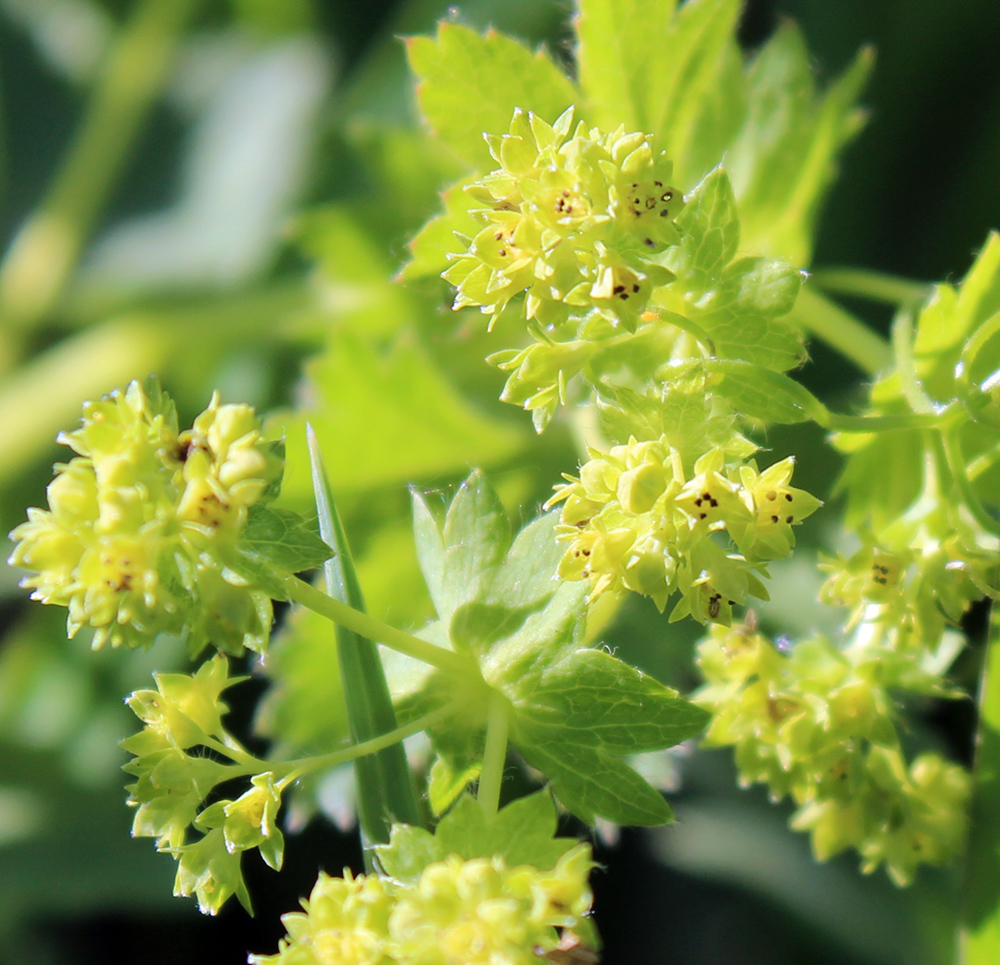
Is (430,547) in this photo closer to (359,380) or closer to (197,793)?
(197,793)

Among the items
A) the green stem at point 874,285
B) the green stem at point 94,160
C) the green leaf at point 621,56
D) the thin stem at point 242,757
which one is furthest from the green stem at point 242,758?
the green stem at point 94,160

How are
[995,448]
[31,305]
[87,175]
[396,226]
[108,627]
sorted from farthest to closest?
[87,175] < [31,305] < [396,226] < [995,448] < [108,627]

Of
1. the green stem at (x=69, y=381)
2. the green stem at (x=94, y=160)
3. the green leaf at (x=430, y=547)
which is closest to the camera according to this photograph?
the green leaf at (x=430, y=547)

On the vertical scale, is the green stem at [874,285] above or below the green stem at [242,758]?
above

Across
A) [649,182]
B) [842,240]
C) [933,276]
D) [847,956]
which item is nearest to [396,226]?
[842,240]

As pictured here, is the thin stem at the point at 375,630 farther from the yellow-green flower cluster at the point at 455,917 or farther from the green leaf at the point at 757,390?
the green leaf at the point at 757,390

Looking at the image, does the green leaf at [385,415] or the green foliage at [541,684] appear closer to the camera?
the green foliage at [541,684]

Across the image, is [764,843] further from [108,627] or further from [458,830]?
[108,627]

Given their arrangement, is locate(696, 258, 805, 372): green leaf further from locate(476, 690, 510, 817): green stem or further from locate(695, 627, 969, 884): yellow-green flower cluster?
locate(476, 690, 510, 817): green stem
